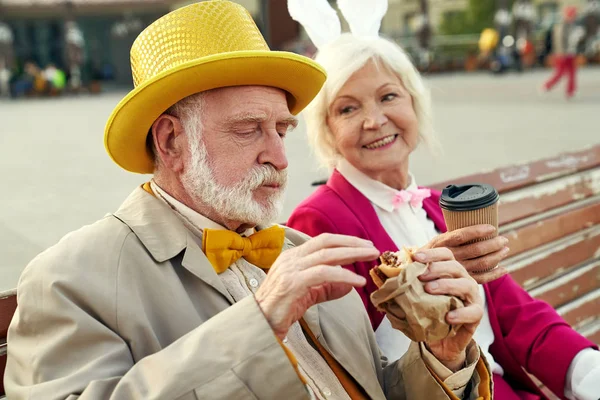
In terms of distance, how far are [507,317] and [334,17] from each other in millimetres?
1357

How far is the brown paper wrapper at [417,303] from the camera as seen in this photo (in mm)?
1688

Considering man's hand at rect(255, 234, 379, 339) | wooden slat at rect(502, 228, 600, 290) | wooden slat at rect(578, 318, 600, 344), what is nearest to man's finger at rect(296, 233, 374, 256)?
man's hand at rect(255, 234, 379, 339)

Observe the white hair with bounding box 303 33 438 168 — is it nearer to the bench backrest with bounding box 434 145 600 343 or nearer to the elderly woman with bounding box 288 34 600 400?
the elderly woman with bounding box 288 34 600 400

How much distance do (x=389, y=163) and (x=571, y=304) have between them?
1.35 meters

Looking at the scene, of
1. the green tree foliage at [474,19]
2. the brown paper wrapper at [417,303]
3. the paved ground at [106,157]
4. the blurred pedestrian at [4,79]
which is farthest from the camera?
the green tree foliage at [474,19]

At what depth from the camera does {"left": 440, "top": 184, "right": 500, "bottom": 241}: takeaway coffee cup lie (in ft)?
6.49

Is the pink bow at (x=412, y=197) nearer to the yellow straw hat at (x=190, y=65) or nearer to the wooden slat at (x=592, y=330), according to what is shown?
the yellow straw hat at (x=190, y=65)

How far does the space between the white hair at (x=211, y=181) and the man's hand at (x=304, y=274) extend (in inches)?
13.7

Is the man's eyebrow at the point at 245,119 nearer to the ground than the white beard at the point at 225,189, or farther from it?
farther from it

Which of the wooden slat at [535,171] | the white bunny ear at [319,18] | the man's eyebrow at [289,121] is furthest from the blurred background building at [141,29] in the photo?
the man's eyebrow at [289,121]

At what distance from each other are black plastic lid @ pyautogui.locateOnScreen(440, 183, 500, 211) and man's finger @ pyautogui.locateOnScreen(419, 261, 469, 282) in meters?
0.26

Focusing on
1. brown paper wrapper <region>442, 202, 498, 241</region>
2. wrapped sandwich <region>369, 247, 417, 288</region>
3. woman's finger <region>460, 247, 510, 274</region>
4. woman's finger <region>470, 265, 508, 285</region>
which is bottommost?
woman's finger <region>470, 265, 508, 285</region>

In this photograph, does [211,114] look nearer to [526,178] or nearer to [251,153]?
[251,153]

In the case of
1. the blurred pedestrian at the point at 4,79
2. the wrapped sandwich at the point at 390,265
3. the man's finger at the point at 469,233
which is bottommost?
the blurred pedestrian at the point at 4,79
